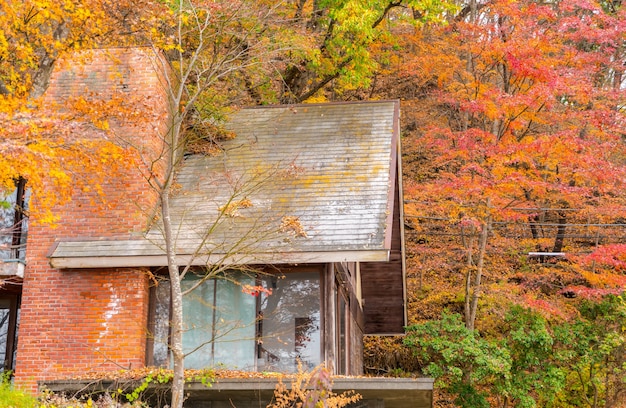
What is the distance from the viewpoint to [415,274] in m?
25.0

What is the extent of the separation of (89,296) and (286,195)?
3.81m

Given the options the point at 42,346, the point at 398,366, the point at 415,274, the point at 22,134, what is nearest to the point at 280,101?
the point at 415,274

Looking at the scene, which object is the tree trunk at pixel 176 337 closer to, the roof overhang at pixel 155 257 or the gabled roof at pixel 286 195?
the gabled roof at pixel 286 195

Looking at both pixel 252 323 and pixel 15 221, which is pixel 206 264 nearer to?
pixel 252 323

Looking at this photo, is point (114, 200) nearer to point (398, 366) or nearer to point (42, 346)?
point (42, 346)

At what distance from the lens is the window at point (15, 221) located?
13.8 meters

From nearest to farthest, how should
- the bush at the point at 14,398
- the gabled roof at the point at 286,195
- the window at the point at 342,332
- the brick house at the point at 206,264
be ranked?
the bush at the point at 14,398 → the gabled roof at the point at 286,195 → the brick house at the point at 206,264 → the window at the point at 342,332

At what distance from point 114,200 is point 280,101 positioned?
35.0 ft

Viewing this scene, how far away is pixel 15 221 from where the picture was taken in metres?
14.2

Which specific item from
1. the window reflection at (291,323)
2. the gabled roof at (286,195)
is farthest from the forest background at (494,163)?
the window reflection at (291,323)

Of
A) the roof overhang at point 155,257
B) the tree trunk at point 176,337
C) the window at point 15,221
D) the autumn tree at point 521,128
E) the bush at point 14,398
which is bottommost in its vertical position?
the bush at point 14,398

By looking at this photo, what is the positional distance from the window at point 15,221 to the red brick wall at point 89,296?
678 mm

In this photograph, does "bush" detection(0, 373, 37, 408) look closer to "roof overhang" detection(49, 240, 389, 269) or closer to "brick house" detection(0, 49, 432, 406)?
"brick house" detection(0, 49, 432, 406)

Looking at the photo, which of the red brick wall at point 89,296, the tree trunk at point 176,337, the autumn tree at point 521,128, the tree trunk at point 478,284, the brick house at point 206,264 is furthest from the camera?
the tree trunk at point 478,284
